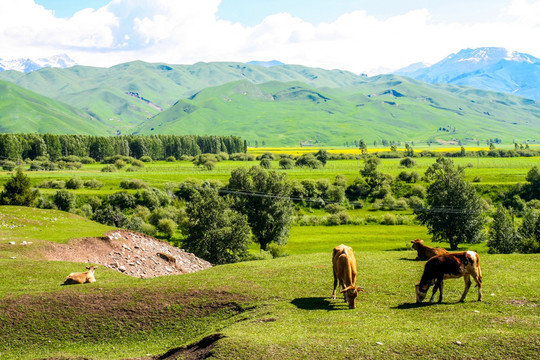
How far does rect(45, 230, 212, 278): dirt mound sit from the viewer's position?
42122 mm

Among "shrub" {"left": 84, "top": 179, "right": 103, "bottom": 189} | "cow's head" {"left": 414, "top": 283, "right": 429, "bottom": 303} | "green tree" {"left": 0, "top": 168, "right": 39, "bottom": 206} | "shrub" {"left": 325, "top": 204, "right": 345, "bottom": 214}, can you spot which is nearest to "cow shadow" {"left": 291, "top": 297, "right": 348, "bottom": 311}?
"cow's head" {"left": 414, "top": 283, "right": 429, "bottom": 303}

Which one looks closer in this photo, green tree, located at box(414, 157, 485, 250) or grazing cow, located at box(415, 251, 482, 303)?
grazing cow, located at box(415, 251, 482, 303)

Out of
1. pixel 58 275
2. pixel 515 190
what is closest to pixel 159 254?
pixel 58 275

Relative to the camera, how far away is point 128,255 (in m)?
45.5

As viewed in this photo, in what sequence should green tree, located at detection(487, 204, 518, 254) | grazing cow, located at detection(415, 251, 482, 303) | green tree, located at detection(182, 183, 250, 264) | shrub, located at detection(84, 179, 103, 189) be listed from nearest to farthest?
grazing cow, located at detection(415, 251, 482, 303) → green tree, located at detection(182, 183, 250, 264) → green tree, located at detection(487, 204, 518, 254) → shrub, located at detection(84, 179, 103, 189)

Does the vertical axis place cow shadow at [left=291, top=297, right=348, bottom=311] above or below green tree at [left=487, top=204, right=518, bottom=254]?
above

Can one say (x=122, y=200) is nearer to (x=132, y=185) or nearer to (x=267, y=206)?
(x=132, y=185)

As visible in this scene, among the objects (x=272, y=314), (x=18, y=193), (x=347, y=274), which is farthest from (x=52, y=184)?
(x=347, y=274)

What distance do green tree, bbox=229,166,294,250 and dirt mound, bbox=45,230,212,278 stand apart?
798 inches

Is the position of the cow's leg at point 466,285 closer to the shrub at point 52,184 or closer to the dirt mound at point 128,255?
the dirt mound at point 128,255

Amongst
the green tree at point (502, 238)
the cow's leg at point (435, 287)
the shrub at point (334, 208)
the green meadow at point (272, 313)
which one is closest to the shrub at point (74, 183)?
the shrub at point (334, 208)

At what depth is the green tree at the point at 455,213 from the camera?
69.2 metres

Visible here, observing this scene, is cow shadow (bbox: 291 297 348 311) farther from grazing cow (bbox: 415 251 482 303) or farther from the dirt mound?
the dirt mound

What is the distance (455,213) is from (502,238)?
8017 millimetres
